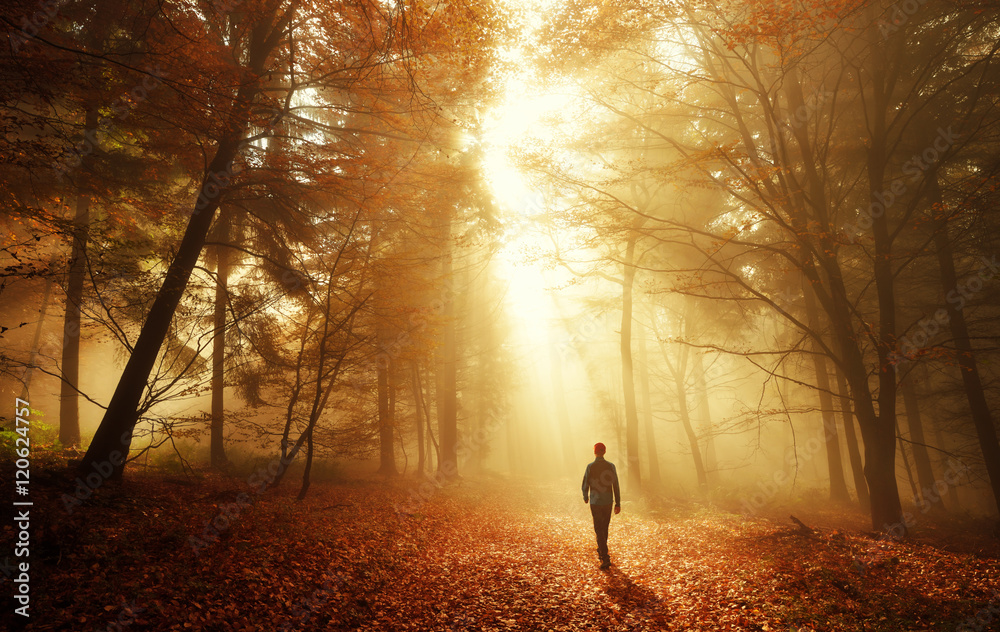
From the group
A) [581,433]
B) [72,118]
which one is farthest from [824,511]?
[581,433]

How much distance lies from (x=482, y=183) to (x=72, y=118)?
14650 millimetres

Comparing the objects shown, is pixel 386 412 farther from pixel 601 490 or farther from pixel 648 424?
pixel 648 424

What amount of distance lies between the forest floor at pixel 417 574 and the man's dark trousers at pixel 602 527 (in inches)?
11.2

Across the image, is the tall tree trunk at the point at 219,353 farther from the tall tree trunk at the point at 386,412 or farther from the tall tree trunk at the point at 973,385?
the tall tree trunk at the point at 973,385

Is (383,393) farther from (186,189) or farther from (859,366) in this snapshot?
(859,366)

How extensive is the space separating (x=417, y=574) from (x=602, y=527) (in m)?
3.39

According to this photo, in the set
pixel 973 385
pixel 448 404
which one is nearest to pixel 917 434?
pixel 973 385

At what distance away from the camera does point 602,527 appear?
8.07 metres

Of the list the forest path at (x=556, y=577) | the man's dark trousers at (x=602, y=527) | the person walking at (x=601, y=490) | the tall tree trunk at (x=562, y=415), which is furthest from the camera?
the tall tree trunk at (x=562, y=415)

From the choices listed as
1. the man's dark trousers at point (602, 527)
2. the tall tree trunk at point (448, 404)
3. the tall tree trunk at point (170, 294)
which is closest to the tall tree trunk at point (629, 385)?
the tall tree trunk at point (448, 404)

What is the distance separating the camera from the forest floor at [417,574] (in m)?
4.46

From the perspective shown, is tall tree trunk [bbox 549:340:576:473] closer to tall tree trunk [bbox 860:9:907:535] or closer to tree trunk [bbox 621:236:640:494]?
tree trunk [bbox 621:236:640:494]

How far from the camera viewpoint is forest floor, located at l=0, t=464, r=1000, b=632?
4.46 m

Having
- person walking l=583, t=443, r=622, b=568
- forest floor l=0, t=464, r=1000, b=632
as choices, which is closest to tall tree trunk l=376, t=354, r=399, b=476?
forest floor l=0, t=464, r=1000, b=632
